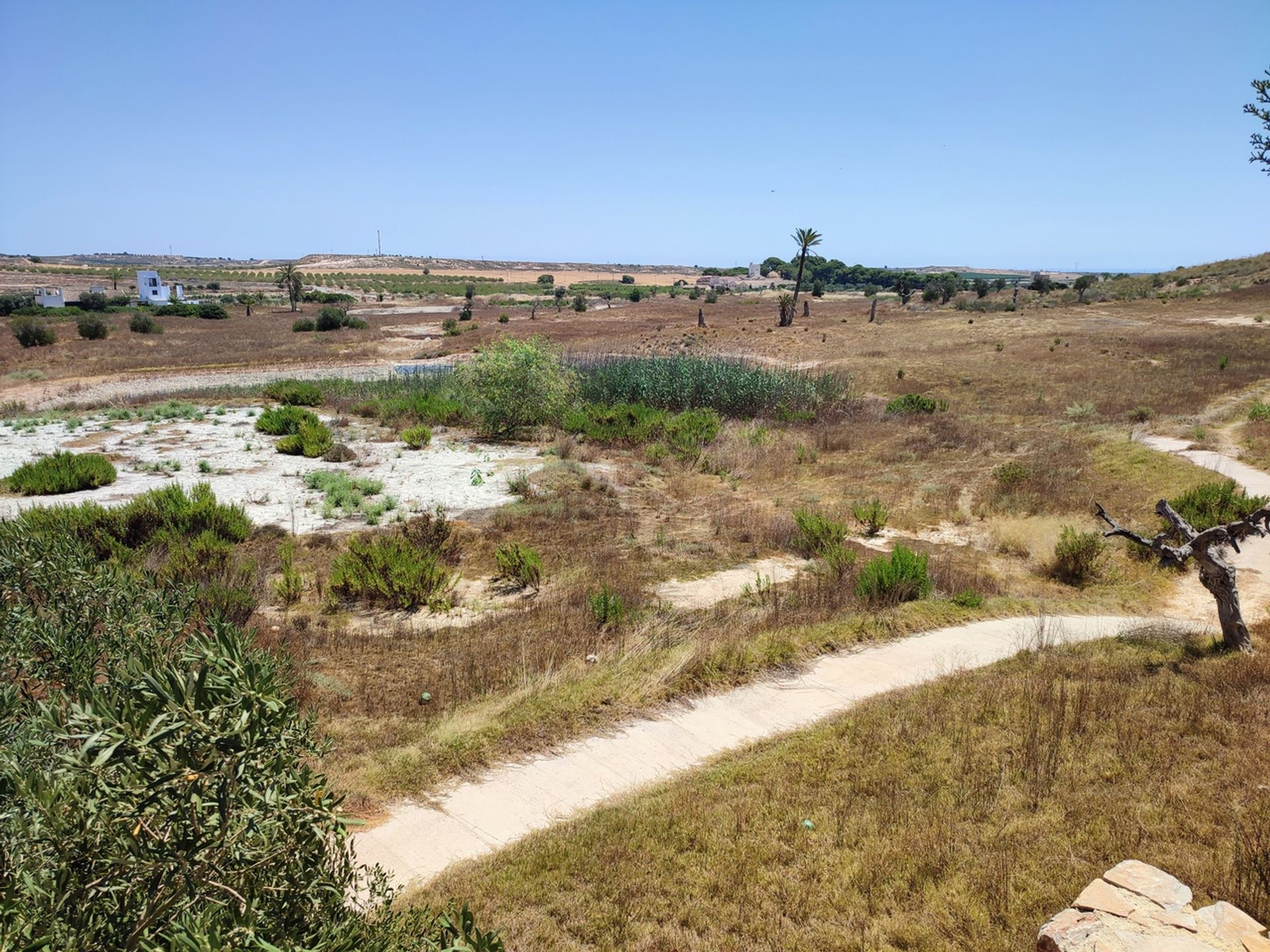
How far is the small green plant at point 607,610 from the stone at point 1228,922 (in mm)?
5594

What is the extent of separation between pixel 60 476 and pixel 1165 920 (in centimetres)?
1594

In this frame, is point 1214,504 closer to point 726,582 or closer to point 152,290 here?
point 726,582

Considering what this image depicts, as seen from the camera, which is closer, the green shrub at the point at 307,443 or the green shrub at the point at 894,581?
the green shrub at the point at 894,581

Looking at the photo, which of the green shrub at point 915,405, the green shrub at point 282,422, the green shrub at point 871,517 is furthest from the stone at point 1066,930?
the green shrub at point 915,405

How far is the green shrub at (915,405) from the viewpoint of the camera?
23812 mm

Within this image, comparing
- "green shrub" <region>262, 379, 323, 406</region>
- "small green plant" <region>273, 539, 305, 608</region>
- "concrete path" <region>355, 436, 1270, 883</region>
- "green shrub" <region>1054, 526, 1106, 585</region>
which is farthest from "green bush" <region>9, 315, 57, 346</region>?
"green shrub" <region>1054, 526, 1106, 585</region>

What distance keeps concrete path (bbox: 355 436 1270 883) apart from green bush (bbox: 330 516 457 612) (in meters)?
4.01

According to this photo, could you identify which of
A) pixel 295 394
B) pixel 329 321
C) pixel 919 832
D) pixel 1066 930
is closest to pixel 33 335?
pixel 329 321

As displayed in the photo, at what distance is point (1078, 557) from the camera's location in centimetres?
1111

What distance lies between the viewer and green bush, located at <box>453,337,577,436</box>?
20.6 metres

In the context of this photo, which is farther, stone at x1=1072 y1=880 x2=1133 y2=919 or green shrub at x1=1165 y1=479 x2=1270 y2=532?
green shrub at x1=1165 y1=479 x2=1270 y2=532

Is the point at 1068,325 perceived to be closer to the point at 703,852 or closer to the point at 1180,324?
the point at 1180,324

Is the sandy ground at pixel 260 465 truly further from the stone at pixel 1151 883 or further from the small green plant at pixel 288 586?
the stone at pixel 1151 883

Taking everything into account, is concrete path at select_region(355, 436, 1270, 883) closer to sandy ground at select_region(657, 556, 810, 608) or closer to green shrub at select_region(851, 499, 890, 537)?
sandy ground at select_region(657, 556, 810, 608)
